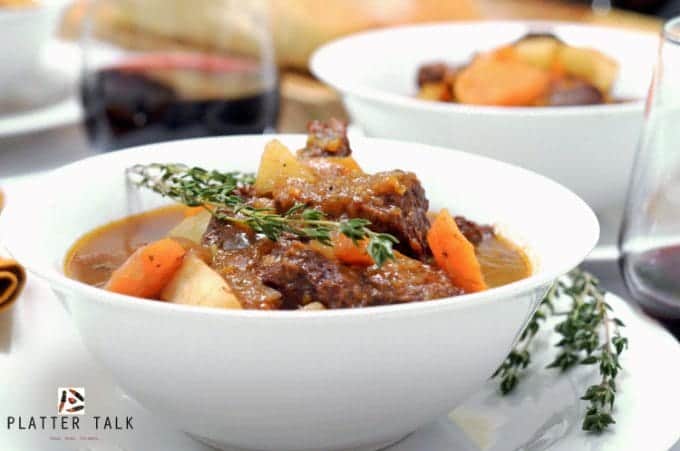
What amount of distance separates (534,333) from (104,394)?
757 millimetres

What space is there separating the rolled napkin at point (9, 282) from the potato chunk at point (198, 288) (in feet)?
2.00

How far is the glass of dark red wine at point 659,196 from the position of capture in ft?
6.73

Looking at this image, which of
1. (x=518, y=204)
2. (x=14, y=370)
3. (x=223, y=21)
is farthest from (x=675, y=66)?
(x=223, y=21)

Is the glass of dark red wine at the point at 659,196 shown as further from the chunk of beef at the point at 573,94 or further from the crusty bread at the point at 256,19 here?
the crusty bread at the point at 256,19

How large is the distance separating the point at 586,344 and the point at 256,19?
5.88ft

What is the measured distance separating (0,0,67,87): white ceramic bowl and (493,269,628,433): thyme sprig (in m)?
2.10

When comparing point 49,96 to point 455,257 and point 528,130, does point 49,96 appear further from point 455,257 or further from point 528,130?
point 455,257

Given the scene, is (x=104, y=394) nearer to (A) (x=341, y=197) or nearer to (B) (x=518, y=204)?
(A) (x=341, y=197)

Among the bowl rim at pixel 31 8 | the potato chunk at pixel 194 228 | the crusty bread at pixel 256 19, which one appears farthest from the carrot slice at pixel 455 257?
the bowl rim at pixel 31 8

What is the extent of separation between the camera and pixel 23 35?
349 centimetres

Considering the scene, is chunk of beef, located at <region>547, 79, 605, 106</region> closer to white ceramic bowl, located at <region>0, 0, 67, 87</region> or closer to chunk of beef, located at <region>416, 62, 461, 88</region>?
chunk of beef, located at <region>416, 62, 461, 88</region>

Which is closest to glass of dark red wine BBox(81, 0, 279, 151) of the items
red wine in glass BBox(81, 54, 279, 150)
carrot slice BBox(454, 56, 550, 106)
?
red wine in glass BBox(81, 54, 279, 150)

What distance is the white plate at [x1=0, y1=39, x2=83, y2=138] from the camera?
326 cm

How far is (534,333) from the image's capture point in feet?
6.32
